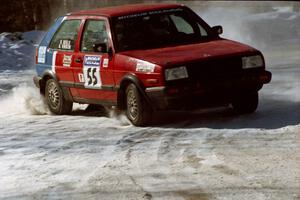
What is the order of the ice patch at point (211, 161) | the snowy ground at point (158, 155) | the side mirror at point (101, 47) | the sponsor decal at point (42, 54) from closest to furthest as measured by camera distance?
the snowy ground at point (158, 155) → the ice patch at point (211, 161) → the side mirror at point (101, 47) → the sponsor decal at point (42, 54)

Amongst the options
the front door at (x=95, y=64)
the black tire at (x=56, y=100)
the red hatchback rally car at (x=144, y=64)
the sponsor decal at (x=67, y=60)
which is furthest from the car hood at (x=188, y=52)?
the black tire at (x=56, y=100)

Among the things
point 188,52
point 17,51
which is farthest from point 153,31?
point 17,51

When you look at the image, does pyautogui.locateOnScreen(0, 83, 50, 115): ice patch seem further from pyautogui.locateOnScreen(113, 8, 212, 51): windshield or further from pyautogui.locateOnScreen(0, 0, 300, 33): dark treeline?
pyautogui.locateOnScreen(0, 0, 300, 33): dark treeline

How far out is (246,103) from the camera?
987cm

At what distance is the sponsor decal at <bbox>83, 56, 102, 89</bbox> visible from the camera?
10188 mm

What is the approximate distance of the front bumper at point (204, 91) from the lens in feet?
29.6

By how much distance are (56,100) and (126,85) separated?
2.03 m

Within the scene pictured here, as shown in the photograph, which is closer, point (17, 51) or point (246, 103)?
point (246, 103)

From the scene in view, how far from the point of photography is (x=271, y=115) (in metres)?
9.62

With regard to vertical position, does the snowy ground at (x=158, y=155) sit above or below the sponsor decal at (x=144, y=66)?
below

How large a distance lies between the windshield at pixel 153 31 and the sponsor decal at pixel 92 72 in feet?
1.40

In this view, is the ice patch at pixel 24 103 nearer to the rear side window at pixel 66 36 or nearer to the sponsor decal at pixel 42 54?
the sponsor decal at pixel 42 54

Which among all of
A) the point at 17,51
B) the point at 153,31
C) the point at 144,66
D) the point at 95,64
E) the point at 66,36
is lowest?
the point at 17,51

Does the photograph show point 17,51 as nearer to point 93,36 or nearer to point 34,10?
point 34,10
